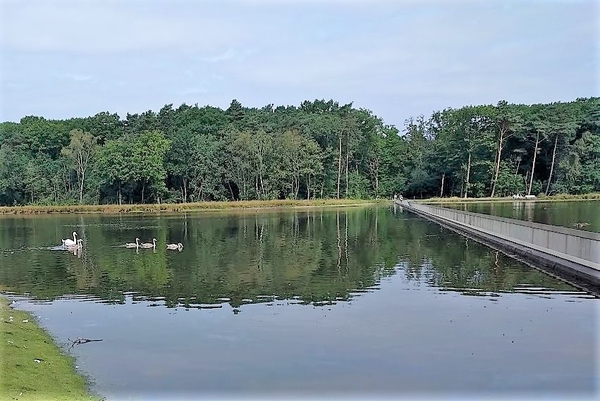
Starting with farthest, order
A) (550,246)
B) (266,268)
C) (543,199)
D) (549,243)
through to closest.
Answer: (543,199) < (266,268) < (549,243) < (550,246)

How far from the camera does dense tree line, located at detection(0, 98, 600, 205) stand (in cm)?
7488

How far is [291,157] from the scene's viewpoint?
75.5 meters

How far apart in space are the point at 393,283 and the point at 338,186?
65.9m

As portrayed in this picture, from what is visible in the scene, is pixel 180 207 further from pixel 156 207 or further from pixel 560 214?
pixel 560 214

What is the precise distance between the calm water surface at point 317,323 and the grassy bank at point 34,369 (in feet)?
1.17

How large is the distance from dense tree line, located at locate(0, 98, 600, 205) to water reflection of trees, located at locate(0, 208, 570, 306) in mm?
44671

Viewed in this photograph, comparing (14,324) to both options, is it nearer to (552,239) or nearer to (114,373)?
(114,373)

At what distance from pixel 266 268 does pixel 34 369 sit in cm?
1146

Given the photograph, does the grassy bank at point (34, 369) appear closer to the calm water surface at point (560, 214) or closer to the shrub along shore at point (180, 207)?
the calm water surface at point (560, 214)

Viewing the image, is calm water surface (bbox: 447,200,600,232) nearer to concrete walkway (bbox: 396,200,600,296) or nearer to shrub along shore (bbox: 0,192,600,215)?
concrete walkway (bbox: 396,200,600,296)

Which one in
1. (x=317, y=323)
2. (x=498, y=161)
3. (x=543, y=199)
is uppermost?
(x=498, y=161)

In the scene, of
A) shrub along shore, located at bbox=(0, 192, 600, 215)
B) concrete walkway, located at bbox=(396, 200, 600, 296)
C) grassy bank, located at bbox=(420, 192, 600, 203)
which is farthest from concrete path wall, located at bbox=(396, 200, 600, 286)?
grassy bank, located at bbox=(420, 192, 600, 203)

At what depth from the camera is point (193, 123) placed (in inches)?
3504

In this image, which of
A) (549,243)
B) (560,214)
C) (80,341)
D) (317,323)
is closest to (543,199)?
(560,214)
